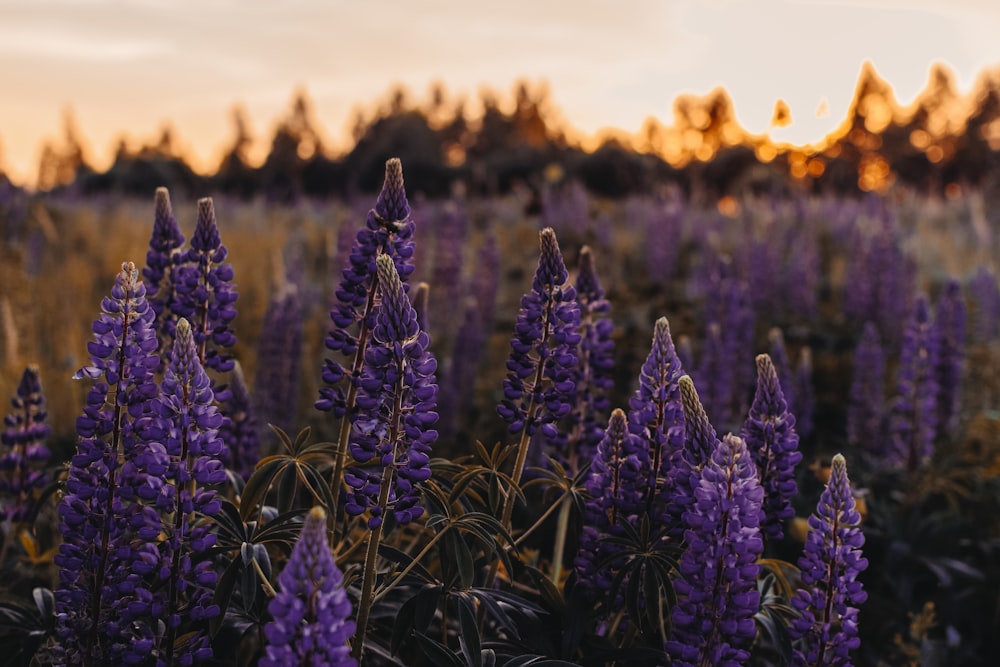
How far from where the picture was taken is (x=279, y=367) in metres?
4.72

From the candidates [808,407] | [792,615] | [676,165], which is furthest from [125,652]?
[676,165]

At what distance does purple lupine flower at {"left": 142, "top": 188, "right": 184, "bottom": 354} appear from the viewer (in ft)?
8.28

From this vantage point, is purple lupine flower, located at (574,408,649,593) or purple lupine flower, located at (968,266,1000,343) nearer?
purple lupine flower, located at (574,408,649,593)

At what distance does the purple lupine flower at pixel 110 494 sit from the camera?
6.20 feet

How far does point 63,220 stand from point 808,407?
1073 cm

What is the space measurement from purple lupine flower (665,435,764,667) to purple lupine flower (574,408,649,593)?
0.25m

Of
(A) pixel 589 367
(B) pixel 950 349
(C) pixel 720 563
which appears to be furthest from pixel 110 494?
(B) pixel 950 349

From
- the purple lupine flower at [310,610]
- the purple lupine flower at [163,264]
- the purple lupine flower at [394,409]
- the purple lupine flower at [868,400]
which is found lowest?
the purple lupine flower at [868,400]

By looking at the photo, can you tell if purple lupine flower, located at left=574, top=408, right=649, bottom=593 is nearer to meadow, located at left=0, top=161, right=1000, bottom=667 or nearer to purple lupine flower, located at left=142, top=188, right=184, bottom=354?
meadow, located at left=0, top=161, right=1000, bottom=667

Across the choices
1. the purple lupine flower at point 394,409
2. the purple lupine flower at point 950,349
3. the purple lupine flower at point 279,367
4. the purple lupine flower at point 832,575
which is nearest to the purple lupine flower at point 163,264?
the purple lupine flower at point 394,409

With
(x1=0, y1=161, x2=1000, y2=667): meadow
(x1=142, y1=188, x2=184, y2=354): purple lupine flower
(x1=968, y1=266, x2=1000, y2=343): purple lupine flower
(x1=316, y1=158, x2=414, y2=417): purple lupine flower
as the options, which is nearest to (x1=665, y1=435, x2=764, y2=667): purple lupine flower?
(x1=0, y1=161, x2=1000, y2=667): meadow

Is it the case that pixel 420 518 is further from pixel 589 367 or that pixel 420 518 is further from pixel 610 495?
pixel 589 367

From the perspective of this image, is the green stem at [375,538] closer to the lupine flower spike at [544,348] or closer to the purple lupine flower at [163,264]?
the lupine flower spike at [544,348]

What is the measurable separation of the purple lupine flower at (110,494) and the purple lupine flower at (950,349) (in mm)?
4229
